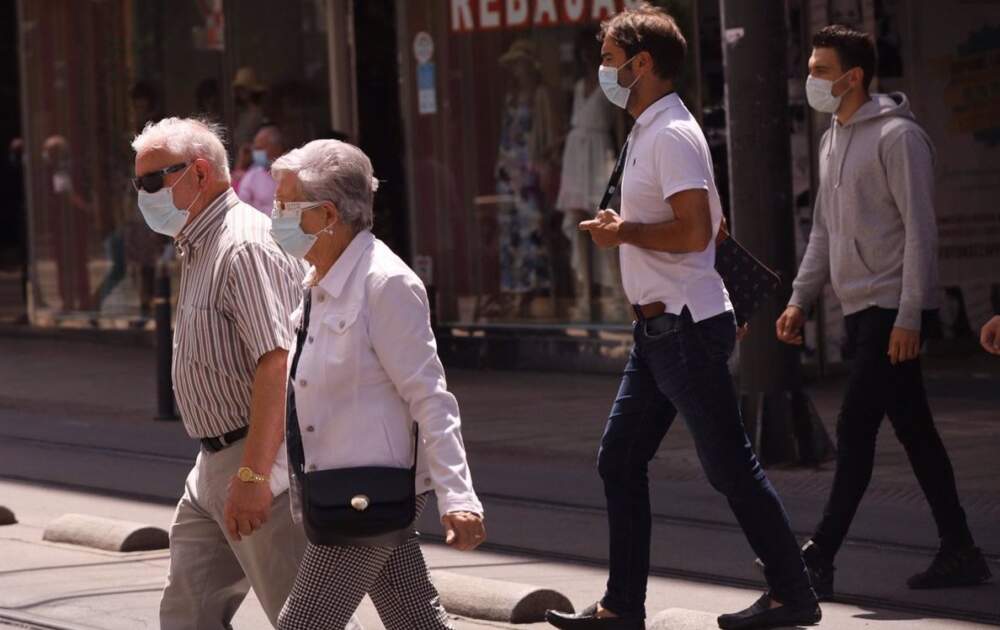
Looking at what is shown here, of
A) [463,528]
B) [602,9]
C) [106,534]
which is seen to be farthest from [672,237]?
[602,9]

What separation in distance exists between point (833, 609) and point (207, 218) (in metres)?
2.59

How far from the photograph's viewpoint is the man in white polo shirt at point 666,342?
5859 mm

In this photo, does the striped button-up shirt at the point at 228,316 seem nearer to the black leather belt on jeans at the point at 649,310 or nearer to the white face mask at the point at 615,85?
the black leather belt on jeans at the point at 649,310

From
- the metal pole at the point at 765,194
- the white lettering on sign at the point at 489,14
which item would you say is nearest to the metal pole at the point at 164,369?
the white lettering on sign at the point at 489,14

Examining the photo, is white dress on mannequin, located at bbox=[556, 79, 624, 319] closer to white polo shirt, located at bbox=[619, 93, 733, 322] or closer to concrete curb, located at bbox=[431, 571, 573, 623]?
concrete curb, located at bbox=[431, 571, 573, 623]

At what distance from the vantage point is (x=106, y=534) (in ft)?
27.3

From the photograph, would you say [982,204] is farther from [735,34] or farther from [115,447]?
[115,447]

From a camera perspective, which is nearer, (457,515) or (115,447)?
(457,515)

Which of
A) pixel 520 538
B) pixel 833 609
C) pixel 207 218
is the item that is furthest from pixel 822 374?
pixel 207 218

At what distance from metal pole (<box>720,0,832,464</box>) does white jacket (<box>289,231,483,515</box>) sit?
514 cm

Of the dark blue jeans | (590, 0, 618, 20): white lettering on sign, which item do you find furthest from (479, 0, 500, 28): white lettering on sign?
the dark blue jeans

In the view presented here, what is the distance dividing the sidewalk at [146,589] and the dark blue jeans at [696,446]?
301mm

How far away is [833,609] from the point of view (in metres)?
6.59

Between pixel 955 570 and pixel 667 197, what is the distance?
183 centimetres
